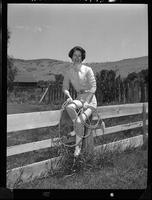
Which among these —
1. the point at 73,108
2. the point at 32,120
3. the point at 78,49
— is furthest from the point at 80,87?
the point at 32,120

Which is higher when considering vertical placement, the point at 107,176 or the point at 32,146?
the point at 32,146

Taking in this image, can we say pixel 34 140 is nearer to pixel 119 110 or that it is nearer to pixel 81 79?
pixel 81 79

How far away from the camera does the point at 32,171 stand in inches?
106

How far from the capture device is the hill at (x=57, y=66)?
8.77 feet

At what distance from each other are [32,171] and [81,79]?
83 centimetres

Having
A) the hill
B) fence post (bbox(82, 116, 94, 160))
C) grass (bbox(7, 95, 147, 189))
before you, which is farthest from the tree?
fence post (bbox(82, 116, 94, 160))

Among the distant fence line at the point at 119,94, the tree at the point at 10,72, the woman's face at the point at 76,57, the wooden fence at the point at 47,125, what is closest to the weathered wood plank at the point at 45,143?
the wooden fence at the point at 47,125

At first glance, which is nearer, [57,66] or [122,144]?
[57,66]

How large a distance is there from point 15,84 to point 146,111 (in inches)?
42.7

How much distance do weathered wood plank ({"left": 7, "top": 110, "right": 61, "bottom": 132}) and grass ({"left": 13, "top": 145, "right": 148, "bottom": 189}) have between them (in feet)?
1.43

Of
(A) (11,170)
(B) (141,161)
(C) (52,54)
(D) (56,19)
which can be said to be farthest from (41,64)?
(B) (141,161)

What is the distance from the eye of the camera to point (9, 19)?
8.65 feet

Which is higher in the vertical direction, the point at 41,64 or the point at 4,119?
the point at 41,64

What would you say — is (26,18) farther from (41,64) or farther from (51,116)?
(51,116)
